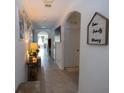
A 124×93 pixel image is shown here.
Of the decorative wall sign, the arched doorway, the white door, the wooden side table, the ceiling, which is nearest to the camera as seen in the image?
the decorative wall sign

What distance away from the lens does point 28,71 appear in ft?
13.3

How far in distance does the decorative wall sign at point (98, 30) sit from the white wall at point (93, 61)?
0.24ft

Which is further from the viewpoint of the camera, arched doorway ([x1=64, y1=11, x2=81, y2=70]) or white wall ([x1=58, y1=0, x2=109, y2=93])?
arched doorway ([x1=64, y1=11, x2=81, y2=70])

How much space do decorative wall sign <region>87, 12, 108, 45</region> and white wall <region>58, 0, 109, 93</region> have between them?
0.24 feet

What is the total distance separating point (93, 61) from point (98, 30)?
552 millimetres

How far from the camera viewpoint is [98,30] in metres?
1.98

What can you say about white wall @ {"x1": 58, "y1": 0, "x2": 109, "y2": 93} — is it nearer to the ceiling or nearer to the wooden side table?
the ceiling

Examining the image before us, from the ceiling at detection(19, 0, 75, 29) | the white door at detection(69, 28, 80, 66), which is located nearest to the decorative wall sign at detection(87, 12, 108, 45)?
the ceiling at detection(19, 0, 75, 29)

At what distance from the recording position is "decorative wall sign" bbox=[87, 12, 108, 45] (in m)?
1.78

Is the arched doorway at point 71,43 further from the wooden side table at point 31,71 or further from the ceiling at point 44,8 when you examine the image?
the wooden side table at point 31,71

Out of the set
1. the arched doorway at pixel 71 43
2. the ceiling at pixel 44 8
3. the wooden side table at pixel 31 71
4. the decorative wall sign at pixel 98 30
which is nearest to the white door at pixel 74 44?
the arched doorway at pixel 71 43

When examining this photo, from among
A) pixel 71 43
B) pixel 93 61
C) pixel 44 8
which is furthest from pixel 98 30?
pixel 71 43
